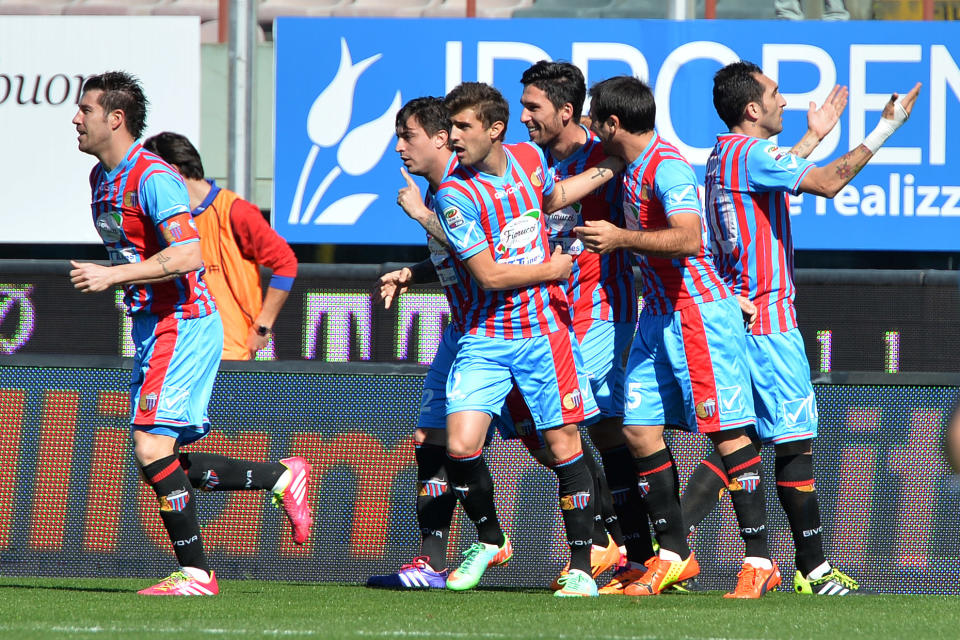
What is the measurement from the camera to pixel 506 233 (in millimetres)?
5203

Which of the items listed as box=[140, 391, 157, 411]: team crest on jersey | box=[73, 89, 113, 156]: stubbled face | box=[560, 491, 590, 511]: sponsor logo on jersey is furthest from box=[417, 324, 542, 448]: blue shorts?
box=[73, 89, 113, 156]: stubbled face

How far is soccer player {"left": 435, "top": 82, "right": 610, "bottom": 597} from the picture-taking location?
5.15 m

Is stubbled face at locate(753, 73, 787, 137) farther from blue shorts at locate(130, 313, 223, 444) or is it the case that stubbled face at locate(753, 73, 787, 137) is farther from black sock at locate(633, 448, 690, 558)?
blue shorts at locate(130, 313, 223, 444)

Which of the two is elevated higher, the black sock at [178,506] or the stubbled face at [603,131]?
the stubbled face at [603,131]

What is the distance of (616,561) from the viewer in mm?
5887

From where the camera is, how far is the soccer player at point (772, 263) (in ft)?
17.3

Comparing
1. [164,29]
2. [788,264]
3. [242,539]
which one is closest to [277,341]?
[242,539]

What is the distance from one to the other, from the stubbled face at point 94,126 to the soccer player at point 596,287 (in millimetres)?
1625

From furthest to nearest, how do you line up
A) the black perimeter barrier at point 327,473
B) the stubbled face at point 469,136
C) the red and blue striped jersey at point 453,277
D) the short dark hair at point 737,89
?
the black perimeter barrier at point 327,473 → the short dark hair at point 737,89 → the red and blue striped jersey at point 453,277 → the stubbled face at point 469,136

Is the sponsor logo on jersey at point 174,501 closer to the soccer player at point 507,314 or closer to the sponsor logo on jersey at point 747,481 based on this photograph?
the soccer player at point 507,314

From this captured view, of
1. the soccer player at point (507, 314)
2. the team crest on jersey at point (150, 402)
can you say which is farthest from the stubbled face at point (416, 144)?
the team crest on jersey at point (150, 402)

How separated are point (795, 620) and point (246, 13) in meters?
Result: 6.70

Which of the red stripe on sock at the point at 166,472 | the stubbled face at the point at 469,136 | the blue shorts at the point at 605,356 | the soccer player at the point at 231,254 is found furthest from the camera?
the soccer player at the point at 231,254

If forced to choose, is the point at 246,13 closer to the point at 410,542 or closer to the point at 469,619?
the point at 410,542
